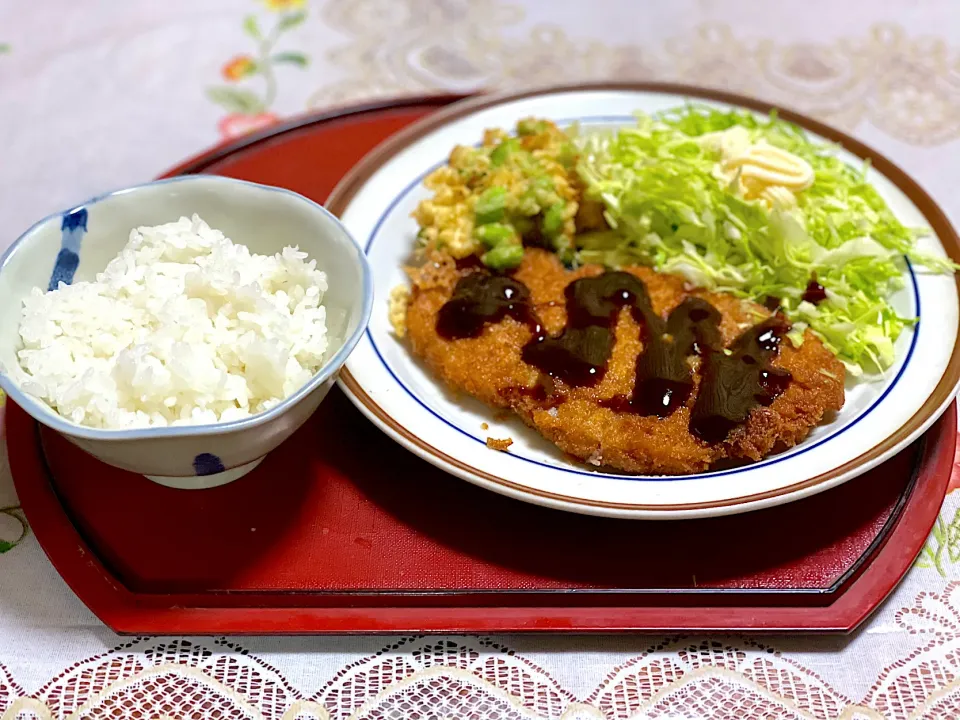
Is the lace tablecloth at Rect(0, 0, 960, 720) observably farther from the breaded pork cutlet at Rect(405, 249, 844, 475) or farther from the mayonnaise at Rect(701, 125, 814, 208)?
the mayonnaise at Rect(701, 125, 814, 208)

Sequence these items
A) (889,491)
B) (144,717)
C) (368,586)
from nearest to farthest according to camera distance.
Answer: (144,717)
(368,586)
(889,491)

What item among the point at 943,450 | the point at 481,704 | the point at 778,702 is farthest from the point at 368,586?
the point at 943,450

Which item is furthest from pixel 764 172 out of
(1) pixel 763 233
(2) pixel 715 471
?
(2) pixel 715 471

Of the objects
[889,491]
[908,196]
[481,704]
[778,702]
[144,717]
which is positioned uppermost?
[908,196]

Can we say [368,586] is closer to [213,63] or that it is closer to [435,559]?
[435,559]

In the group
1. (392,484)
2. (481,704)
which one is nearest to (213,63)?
(392,484)

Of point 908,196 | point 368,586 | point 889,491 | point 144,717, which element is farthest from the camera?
point 908,196

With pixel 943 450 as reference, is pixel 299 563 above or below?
below

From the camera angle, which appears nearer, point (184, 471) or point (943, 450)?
point (184, 471)
